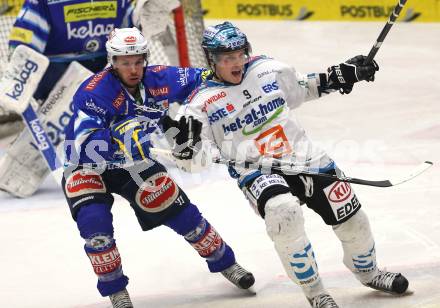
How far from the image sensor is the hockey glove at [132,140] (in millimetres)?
4430

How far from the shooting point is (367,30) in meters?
10.1

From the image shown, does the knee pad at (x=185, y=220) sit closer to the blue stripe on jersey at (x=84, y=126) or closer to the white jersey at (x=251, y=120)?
the white jersey at (x=251, y=120)

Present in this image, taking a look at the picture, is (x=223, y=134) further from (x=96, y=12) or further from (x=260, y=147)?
(x=96, y=12)

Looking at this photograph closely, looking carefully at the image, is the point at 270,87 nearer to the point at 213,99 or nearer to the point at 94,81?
the point at 213,99

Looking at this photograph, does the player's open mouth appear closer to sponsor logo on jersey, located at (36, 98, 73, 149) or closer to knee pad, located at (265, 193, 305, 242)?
knee pad, located at (265, 193, 305, 242)

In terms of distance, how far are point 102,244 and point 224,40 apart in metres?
1.01

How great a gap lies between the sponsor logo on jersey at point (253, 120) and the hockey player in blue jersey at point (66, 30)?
247 cm

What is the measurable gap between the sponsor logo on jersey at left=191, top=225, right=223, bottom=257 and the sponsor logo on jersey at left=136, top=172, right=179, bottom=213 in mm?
237

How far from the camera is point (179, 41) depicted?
24.6 feet

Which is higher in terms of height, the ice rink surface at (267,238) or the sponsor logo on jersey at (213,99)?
the sponsor logo on jersey at (213,99)

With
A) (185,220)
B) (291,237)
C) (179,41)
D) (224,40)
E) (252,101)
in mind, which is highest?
(224,40)

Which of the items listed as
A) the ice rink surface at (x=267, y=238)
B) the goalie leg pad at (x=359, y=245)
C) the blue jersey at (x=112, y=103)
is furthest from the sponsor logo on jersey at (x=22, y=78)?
the goalie leg pad at (x=359, y=245)

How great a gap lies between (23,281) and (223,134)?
156cm

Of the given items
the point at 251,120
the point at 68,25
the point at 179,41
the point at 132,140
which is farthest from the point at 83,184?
the point at 179,41
